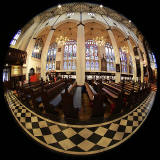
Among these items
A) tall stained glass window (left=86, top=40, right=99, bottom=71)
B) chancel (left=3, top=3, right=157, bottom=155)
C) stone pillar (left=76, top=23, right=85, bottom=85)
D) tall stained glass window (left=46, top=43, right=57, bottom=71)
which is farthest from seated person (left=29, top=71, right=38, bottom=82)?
tall stained glass window (left=86, top=40, right=99, bottom=71)

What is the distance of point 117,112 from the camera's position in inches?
33.5

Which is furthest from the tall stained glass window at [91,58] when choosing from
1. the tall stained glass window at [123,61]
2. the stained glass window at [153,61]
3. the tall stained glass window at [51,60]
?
the stained glass window at [153,61]

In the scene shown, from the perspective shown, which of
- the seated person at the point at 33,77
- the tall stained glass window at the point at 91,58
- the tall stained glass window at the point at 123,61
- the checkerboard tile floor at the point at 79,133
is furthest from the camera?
the tall stained glass window at the point at 91,58

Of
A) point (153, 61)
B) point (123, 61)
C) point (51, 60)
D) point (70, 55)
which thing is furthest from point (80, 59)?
point (153, 61)

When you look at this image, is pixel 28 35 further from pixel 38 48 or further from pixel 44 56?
pixel 44 56

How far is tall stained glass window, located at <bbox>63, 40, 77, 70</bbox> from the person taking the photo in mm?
1122

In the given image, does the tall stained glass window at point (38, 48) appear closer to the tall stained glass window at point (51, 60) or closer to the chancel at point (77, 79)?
the chancel at point (77, 79)

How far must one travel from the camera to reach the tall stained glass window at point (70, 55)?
1.12 metres

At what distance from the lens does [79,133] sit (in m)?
0.62

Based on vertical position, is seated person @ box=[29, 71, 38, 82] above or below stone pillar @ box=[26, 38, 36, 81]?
below

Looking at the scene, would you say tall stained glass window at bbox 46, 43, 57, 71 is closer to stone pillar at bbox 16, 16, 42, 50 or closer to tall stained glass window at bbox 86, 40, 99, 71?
stone pillar at bbox 16, 16, 42, 50

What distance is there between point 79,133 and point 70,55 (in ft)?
3.83

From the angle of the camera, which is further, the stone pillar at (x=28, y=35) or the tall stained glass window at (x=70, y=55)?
the tall stained glass window at (x=70, y=55)

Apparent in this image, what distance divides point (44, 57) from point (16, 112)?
794 millimetres
